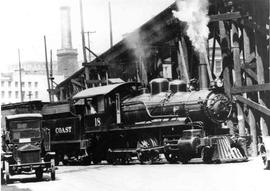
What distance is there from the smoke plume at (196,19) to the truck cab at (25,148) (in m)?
6.94

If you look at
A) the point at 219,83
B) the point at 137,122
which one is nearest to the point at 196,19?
the point at 219,83

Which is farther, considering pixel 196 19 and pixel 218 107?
pixel 196 19

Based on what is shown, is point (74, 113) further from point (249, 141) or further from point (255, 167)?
point (255, 167)

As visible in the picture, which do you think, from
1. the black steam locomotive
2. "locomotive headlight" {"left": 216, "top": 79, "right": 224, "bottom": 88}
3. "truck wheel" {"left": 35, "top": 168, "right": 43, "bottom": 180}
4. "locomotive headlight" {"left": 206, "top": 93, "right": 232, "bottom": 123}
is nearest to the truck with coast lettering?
the black steam locomotive

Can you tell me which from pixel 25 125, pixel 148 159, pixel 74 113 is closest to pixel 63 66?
pixel 74 113

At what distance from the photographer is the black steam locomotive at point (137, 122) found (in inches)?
670

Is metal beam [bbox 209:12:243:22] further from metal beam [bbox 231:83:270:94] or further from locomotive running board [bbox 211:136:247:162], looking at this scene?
locomotive running board [bbox 211:136:247:162]

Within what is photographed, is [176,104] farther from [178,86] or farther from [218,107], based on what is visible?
[218,107]

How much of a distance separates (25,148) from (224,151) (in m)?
6.29

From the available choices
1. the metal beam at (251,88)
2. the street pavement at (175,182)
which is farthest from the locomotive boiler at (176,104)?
the street pavement at (175,182)

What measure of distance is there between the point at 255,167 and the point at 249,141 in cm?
315

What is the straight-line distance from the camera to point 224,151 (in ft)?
53.0

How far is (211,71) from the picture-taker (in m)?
18.8

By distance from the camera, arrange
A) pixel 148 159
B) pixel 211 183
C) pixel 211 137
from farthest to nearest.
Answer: pixel 148 159, pixel 211 137, pixel 211 183
